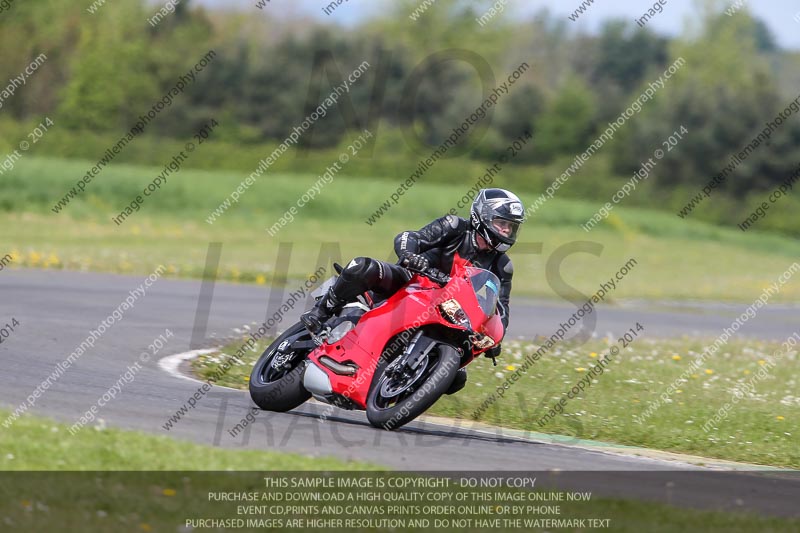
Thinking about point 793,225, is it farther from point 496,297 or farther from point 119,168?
point 496,297

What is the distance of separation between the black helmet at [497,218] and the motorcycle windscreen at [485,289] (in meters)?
0.37

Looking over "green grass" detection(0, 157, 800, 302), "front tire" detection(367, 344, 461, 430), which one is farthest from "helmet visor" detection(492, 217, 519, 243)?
"green grass" detection(0, 157, 800, 302)

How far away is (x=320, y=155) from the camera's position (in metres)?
66.4

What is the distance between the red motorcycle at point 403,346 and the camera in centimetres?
919

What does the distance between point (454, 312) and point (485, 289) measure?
0.40 m

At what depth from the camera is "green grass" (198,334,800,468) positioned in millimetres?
11289

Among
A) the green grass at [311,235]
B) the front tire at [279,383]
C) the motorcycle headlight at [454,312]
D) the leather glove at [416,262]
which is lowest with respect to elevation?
the green grass at [311,235]

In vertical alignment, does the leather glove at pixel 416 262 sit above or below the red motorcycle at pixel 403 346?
above

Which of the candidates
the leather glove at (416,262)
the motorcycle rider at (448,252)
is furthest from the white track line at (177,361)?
the leather glove at (416,262)

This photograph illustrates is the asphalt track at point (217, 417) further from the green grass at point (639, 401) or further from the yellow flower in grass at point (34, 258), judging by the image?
the yellow flower in grass at point (34, 258)

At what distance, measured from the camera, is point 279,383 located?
1000 centimetres

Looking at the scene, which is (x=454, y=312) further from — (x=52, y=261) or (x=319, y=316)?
(x=52, y=261)
